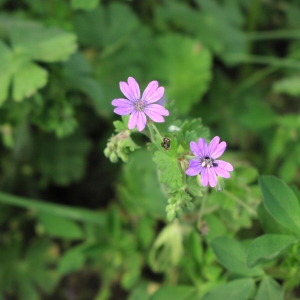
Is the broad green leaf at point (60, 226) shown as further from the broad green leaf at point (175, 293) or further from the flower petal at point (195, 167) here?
the flower petal at point (195, 167)

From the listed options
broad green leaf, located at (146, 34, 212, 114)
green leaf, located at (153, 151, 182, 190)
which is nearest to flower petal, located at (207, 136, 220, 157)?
green leaf, located at (153, 151, 182, 190)

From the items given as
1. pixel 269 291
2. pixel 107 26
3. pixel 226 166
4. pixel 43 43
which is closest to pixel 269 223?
pixel 269 291

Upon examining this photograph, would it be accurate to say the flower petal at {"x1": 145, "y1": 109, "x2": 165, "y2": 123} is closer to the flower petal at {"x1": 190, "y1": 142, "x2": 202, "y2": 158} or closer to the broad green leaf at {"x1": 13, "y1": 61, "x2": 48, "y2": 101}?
the flower petal at {"x1": 190, "y1": 142, "x2": 202, "y2": 158}

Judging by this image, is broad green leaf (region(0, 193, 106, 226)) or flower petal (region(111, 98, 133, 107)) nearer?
flower petal (region(111, 98, 133, 107))

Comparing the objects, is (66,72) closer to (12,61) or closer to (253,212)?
(12,61)

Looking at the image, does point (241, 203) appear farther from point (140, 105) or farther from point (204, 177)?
point (140, 105)

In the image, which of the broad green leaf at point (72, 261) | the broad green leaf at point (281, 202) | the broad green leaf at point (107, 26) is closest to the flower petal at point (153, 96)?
the broad green leaf at point (281, 202)

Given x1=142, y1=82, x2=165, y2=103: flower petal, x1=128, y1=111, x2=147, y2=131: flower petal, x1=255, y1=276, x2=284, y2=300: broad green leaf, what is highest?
x1=142, y1=82, x2=165, y2=103: flower petal
